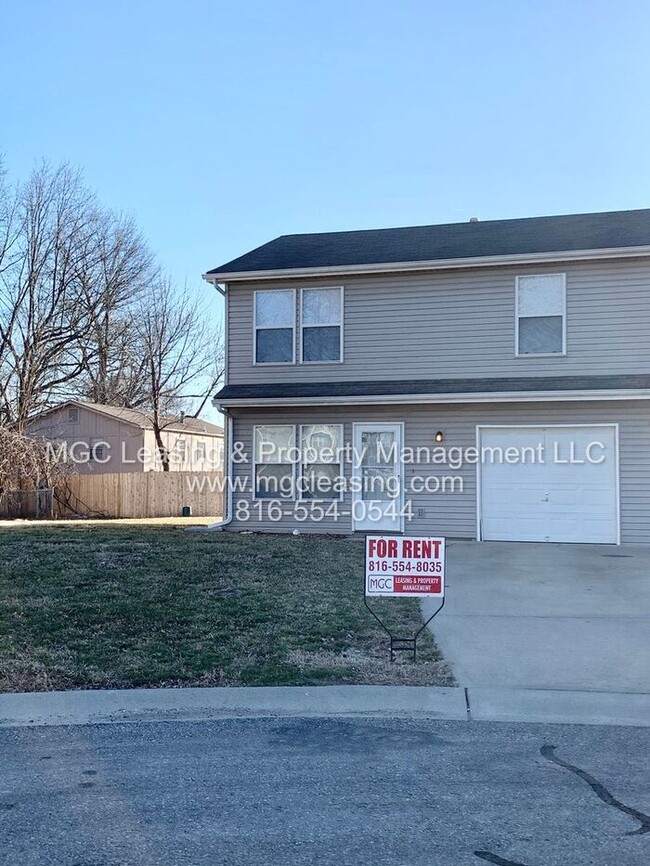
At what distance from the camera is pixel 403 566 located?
6.69 meters

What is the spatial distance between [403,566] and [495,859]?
11.5ft

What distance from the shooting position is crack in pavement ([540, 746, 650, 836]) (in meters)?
3.59

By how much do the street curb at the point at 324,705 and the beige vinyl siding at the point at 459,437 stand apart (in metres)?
8.06

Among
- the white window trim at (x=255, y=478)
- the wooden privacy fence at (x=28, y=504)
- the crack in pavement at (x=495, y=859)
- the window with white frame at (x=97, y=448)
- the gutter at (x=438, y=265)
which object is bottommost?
the crack in pavement at (x=495, y=859)

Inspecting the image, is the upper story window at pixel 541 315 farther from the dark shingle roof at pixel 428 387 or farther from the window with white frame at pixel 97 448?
the window with white frame at pixel 97 448

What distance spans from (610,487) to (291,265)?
24.5 ft

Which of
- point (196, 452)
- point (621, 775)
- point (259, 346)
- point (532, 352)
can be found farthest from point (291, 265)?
point (196, 452)

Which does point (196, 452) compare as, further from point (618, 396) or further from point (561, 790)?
point (561, 790)

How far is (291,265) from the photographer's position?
580 inches

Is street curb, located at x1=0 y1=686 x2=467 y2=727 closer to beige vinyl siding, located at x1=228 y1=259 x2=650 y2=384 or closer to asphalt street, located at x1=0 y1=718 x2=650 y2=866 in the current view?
asphalt street, located at x1=0 y1=718 x2=650 y2=866

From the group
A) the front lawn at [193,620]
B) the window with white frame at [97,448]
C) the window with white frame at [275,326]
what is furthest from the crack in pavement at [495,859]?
the window with white frame at [97,448]

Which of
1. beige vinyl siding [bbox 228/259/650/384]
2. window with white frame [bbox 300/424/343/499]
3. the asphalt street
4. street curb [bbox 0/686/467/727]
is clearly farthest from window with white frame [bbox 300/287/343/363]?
the asphalt street

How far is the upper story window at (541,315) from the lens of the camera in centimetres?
1358

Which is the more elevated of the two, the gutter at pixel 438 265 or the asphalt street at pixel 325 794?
the gutter at pixel 438 265
